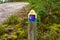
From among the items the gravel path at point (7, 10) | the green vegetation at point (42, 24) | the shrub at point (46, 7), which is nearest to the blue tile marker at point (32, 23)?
the green vegetation at point (42, 24)

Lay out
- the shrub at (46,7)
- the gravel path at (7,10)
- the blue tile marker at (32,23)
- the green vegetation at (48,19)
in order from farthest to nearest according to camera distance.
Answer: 1. the gravel path at (7,10)
2. the shrub at (46,7)
3. the green vegetation at (48,19)
4. the blue tile marker at (32,23)

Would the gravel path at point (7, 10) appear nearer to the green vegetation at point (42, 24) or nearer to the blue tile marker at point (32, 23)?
the green vegetation at point (42, 24)

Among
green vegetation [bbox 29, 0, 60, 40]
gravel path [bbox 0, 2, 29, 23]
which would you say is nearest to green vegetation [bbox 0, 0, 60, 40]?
green vegetation [bbox 29, 0, 60, 40]

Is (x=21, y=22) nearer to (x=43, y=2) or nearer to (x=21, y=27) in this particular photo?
(x=21, y=27)

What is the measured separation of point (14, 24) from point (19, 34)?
3.76 feet

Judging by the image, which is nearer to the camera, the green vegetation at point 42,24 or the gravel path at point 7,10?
the green vegetation at point 42,24

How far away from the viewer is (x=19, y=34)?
753 centimetres

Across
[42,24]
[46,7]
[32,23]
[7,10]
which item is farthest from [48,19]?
[7,10]

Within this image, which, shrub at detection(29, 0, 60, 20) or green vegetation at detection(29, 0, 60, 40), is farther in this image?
shrub at detection(29, 0, 60, 20)

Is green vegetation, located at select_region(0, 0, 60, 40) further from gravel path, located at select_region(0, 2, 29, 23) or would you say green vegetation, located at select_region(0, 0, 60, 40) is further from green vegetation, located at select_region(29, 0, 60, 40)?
gravel path, located at select_region(0, 2, 29, 23)

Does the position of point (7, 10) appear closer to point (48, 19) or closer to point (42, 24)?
point (48, 19)

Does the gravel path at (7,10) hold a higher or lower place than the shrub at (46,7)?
lower

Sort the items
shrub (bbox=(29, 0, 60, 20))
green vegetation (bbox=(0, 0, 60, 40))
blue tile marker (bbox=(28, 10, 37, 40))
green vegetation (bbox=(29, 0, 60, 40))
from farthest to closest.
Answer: shrub (bbox=(29, 0, 60, 20))
green vegetation (bbox=(0, 0, 60, 40))
green vegetation (bbox=(29, 0, 60, 40))
blue tile marker (bbox=(28, 10, 37, 40))

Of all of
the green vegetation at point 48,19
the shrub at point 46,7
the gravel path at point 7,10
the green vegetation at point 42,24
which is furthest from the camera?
the gravel path at point 7,10
